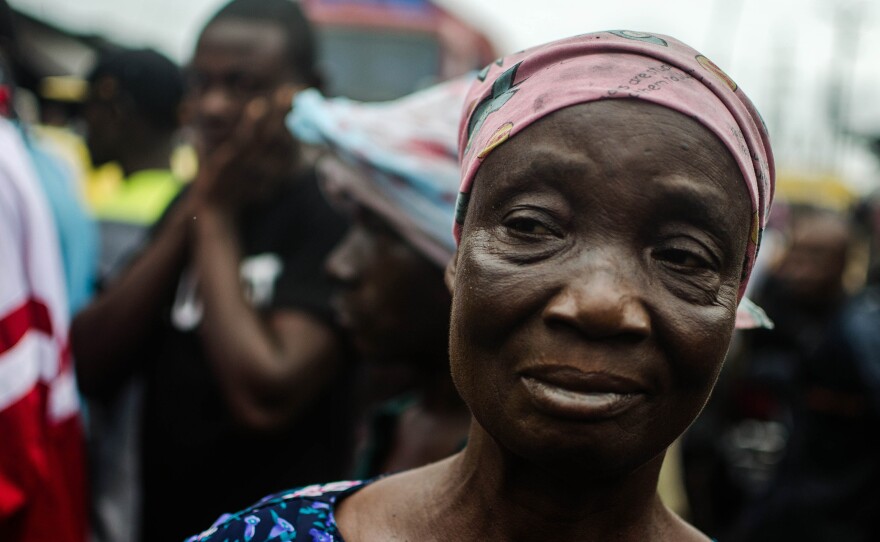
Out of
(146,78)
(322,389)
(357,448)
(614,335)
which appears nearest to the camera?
(614,335)

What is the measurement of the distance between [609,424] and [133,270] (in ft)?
7.70

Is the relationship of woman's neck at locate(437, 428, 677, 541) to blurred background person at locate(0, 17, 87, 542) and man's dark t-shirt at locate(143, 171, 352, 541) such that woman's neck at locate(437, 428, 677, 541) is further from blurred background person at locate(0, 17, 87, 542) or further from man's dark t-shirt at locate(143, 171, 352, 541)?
man's dark t-shirt at locate(143, 171, 352, 541)

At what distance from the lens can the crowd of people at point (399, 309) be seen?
4.40ft

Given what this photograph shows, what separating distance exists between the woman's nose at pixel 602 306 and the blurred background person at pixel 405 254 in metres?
1.27

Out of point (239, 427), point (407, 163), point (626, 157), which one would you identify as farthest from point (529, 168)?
point (239, 427)

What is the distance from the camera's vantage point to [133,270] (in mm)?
3254

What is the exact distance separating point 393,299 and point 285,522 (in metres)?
1.18

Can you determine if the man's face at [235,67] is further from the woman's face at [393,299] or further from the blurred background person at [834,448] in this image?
the blurred background person at [834,448]

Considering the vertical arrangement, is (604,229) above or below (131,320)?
above

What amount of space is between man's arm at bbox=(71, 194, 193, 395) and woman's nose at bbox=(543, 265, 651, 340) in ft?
7.00

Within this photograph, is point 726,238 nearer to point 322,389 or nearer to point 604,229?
point 604,229

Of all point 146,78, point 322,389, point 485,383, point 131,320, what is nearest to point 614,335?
point 485,383

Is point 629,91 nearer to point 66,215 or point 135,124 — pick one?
point 66,215

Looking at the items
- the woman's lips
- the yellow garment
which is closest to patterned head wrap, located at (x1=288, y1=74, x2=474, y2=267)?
the woman's lips
